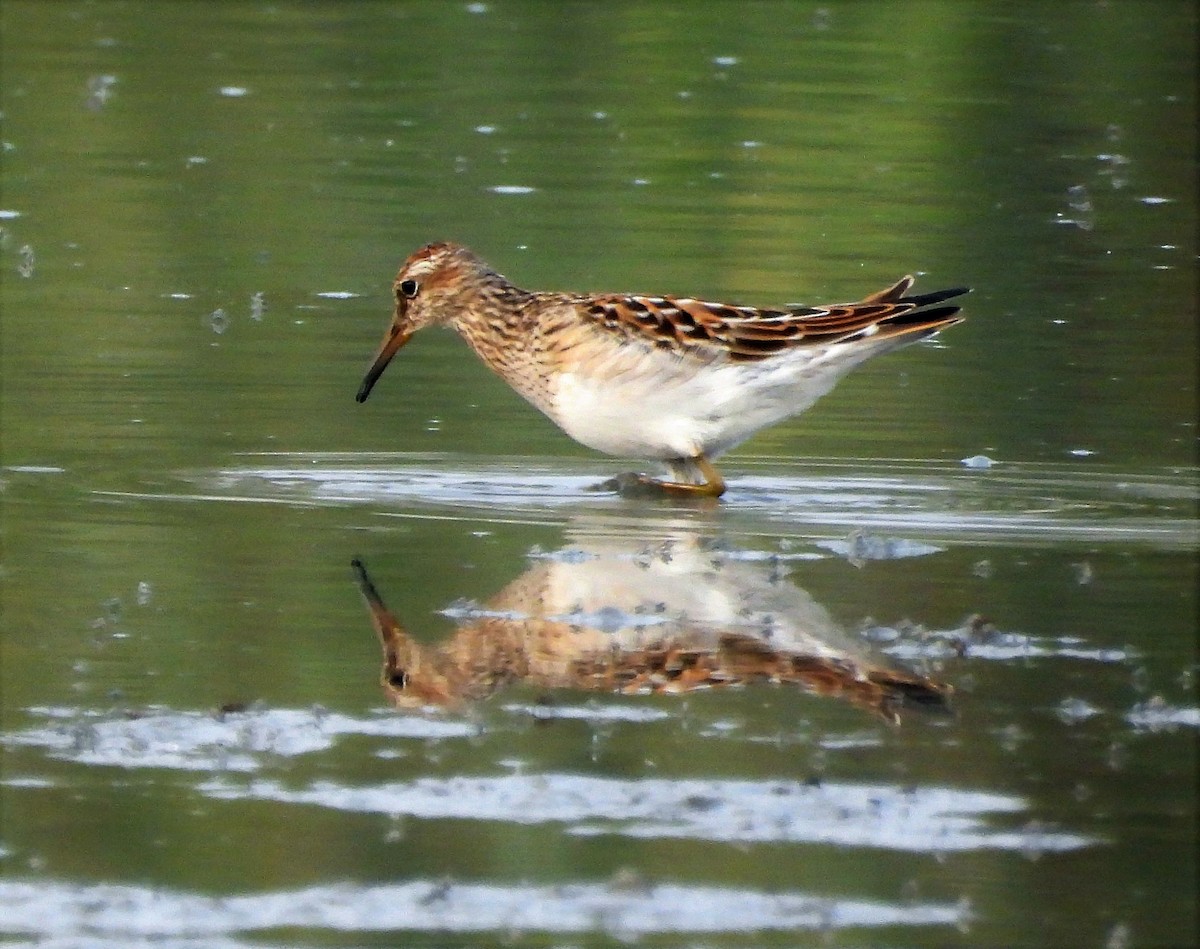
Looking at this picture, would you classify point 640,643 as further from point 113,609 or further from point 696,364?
point 696,364

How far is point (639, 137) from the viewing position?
2036 centimetres

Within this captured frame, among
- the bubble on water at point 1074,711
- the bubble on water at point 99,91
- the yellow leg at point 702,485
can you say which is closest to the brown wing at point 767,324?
the yellow leg at point 702,485

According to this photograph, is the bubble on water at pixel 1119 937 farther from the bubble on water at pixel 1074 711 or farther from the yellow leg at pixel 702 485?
the yellow leg at pixel 702 485

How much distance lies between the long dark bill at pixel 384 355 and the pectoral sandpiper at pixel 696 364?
1.03m

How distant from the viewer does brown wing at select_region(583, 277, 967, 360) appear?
10266mm

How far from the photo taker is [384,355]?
11453mm

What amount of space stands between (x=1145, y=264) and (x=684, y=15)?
1105 centimetres

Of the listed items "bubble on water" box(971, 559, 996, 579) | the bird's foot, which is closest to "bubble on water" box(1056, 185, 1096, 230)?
the bird's foot

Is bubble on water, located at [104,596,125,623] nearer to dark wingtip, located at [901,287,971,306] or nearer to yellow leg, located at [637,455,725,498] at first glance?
yellow leg, located at [637,455,725,498]

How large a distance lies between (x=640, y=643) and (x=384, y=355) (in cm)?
395

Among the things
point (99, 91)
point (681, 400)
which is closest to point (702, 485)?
point (681, 400)

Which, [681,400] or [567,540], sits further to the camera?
[681,400]

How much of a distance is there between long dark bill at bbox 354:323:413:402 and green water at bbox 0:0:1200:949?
0.63 ft

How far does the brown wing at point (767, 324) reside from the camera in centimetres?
1027
